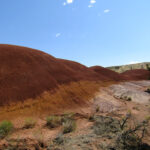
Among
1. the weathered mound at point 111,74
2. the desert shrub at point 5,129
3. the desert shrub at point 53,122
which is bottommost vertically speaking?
the desert shrub at point 53,122

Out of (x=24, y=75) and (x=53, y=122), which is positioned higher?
(x=24, y=75)

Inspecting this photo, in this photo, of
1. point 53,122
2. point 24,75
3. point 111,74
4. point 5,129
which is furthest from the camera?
point 111,74

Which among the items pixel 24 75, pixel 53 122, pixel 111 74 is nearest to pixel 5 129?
pixel 53 122

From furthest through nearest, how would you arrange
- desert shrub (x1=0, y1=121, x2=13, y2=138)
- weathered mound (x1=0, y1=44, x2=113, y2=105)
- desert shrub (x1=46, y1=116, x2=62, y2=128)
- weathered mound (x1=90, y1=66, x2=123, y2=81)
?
weathered mound (x1=90, y1=66, x2=123, y2=81)
weathered mound (x1=0, y1=44, x2=113, y2=105)
desert shrub (x1=46, y1=116, x2=62, y2=128)
desert shrub (x1=0, y1=121, x2=13, y2=138)

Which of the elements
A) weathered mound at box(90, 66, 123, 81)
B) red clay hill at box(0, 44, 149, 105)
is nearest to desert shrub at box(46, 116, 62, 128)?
red clay hill at box(0, 44, 149, 105)

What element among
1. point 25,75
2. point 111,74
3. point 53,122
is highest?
point 25,75

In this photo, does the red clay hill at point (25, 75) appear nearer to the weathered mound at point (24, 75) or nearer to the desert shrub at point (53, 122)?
the weathered mound at point (24, 75)

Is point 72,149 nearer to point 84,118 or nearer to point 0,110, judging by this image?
point 84,118

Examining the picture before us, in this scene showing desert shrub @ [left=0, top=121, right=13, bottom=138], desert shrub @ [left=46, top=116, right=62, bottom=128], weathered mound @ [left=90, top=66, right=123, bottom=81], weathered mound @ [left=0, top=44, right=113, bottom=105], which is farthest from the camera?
weathered mound @ [left=90, top=66, right=123, bottom=81]

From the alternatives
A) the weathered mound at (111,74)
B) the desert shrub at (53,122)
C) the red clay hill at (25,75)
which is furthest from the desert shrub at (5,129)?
the weathered mound at (111,74)

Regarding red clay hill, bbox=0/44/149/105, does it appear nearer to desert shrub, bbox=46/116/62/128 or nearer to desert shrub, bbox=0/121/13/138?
desert shrub, bbox=0/121/13/138

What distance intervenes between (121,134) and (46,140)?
3.02 metres

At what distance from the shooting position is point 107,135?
488cm

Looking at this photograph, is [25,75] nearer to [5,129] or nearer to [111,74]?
[5,129]
